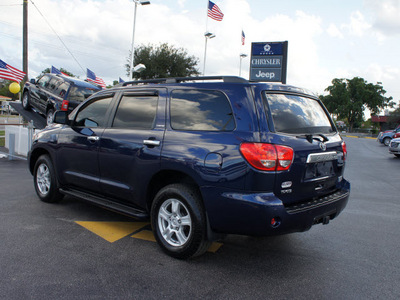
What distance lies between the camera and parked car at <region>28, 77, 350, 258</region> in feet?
9.75

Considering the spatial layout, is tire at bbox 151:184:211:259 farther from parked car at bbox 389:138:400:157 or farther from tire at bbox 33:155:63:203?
parked car at bbox 389:138:400:157

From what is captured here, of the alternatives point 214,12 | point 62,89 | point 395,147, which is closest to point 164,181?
point 62,89

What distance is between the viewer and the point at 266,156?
2.93 metres

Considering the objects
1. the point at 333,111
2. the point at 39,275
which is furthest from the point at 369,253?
the point at 333,111

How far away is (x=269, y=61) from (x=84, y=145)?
1314 cm

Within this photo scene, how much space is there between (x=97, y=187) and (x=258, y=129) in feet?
7.74

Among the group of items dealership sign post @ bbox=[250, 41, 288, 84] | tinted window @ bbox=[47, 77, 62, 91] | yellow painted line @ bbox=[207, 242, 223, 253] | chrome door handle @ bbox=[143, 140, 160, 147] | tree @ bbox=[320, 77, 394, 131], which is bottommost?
yellow painted line @ bbox=[207, 242, 223, 253]

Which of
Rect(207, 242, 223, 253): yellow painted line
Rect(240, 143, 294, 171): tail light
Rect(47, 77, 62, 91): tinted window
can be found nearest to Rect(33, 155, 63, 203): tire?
Rect(207, 242, 223, 253): yellow painted line

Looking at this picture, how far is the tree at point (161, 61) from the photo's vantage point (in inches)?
1544

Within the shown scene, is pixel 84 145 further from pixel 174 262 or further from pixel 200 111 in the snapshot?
pixel 174 262


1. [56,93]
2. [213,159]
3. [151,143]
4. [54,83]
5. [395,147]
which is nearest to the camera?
[213,159]

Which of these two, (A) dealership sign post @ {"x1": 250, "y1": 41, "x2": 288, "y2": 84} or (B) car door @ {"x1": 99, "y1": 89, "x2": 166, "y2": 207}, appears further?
(A) dealership sign post @ {"x1": 250, "y1": 41, "x2": 288, "y2": 84}

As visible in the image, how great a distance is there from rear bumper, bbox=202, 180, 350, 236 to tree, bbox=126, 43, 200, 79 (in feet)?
123

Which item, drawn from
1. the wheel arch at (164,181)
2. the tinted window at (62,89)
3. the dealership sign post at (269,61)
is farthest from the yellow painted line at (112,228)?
the dealership sign post at (269,61)
